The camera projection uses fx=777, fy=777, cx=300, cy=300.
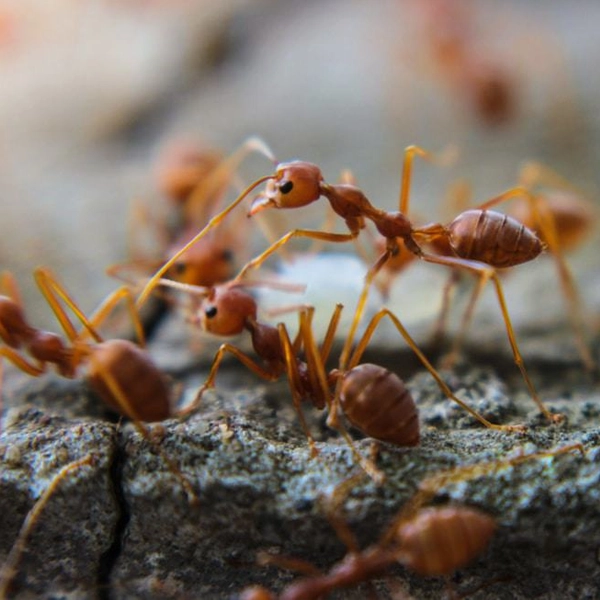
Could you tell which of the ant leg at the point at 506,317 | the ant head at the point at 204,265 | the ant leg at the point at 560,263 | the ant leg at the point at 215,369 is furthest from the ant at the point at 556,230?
the ant head at the point at 204,265

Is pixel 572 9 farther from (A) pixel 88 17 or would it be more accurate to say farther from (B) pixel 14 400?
(B) pixel 14 400

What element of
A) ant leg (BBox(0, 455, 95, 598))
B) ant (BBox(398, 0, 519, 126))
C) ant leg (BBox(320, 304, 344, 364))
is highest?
ant (BBox(398, 0, 519, 126))

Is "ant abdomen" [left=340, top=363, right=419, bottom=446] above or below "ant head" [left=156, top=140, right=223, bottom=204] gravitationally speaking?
below

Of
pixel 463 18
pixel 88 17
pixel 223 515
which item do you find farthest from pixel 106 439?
pixel 88 17

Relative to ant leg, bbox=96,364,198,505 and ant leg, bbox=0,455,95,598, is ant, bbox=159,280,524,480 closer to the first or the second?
ant leg, bbox=96,364,198,505

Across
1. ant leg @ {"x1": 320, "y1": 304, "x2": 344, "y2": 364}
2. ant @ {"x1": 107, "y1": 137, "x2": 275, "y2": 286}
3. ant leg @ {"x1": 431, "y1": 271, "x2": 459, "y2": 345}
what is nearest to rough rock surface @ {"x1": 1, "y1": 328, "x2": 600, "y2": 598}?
ant leg @ {"x1": 320, "y1": 304, "x2": 344, "y2": 364}

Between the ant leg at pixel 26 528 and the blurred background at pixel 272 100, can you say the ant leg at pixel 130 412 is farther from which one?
the blurred background at pixel 272 100

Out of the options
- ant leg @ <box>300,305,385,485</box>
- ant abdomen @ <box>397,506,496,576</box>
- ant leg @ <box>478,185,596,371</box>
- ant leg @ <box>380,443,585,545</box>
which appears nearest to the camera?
ant abdomen @ <box>397,506,496,576</box>

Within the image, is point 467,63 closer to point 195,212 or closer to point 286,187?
point 195,212
